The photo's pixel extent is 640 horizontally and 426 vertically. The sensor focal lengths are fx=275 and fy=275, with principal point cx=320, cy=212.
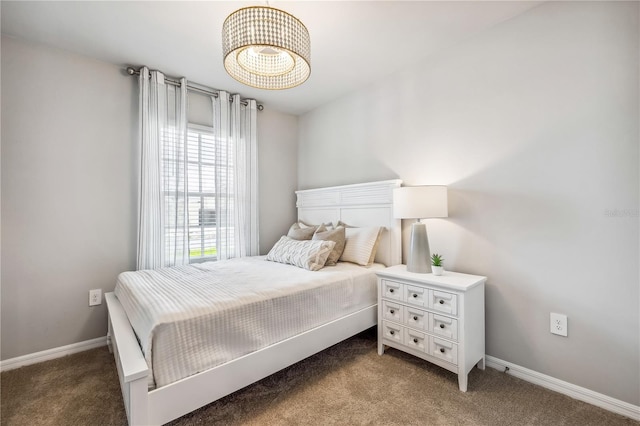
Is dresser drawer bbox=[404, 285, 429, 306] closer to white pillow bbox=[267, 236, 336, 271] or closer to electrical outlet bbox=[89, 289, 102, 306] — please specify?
white pillow bbox=[267, 236, 336, 271]

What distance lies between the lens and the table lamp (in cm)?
203

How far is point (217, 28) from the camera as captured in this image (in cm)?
203

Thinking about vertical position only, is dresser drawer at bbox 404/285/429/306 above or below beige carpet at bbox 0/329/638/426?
above

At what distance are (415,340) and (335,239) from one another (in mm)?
1048

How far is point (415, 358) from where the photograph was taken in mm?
2111

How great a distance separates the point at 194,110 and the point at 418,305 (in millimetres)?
2865

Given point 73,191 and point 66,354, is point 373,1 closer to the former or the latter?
point 73,191

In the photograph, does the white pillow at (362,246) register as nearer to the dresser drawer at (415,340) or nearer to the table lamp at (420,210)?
the table lamp at (420,210)

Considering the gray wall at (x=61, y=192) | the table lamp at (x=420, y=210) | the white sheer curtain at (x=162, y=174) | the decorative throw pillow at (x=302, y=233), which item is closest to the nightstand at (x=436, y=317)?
the table lamp at (x=420, y=210)

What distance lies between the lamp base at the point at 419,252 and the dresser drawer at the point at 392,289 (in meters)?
0.17

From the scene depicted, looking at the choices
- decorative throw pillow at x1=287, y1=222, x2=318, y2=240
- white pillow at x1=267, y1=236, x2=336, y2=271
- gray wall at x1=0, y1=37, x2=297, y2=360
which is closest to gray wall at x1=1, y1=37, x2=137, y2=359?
gray wall at x1=0, y1=37, x2=297, y2=360

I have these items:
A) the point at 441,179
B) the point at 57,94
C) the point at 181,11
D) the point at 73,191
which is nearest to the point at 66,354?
the point at 73,191

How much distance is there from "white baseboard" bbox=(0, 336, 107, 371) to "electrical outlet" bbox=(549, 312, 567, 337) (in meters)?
3.44

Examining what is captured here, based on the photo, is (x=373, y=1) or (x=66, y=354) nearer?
(x=373, y=1)
